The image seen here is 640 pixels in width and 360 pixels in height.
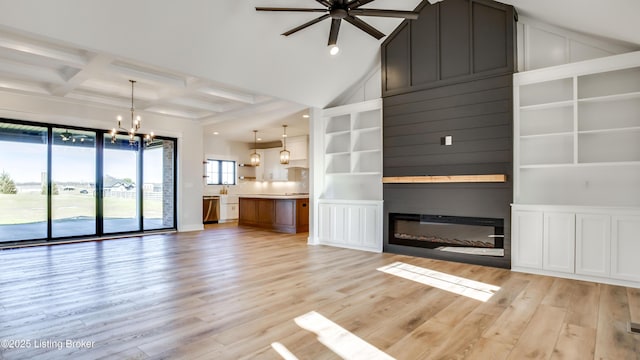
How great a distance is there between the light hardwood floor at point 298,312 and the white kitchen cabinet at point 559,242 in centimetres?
25

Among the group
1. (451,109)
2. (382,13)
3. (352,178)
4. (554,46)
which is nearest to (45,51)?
(382,13)

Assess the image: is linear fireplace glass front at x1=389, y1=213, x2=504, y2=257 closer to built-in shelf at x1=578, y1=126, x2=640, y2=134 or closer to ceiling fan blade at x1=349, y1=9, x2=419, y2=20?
built-in shelf at x1=578, y1=126, x2=640, y2=134

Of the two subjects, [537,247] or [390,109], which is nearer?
[537,247]

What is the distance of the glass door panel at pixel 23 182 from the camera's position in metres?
6.50

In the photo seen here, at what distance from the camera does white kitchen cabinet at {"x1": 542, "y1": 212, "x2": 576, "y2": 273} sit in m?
4.24

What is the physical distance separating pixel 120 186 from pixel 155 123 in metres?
1.71

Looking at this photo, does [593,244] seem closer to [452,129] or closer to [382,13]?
[452,129]

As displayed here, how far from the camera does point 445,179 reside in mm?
5180

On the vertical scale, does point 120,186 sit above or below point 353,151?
below

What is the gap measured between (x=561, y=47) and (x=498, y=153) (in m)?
1.64

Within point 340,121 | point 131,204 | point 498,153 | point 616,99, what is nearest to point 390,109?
point 340,121

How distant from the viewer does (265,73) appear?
5.50 m

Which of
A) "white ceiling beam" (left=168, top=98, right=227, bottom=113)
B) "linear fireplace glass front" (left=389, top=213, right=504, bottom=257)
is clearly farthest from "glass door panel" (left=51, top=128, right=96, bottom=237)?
"linear fireplace glass front" (left=389, top=213, right=504, bottom=257)

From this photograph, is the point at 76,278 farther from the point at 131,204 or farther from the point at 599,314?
the point at 599,314
